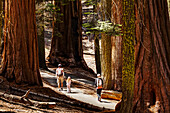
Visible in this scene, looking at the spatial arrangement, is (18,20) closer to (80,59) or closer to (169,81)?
(169,81)

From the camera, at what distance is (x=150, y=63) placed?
7230 mm

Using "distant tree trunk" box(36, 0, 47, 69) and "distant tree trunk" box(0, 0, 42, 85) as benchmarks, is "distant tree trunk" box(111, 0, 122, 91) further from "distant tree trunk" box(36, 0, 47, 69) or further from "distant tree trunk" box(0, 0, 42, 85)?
"distant tree trunk" box(36, 0, 47, 69)

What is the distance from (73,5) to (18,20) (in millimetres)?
12278

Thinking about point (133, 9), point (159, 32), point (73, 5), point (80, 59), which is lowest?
point (80, 59)

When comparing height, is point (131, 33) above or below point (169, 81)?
above

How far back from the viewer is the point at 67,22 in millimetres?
22578

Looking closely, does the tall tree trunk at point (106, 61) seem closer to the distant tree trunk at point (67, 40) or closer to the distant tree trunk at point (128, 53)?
the distant tree trunk at point (128, 53)

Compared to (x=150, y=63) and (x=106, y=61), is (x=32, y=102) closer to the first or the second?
(x=150, y=63)

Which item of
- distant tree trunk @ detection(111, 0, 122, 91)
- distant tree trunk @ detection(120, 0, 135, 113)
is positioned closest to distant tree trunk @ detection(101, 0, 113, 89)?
distant tree trunk @ detection(111, 0, 122, 91)

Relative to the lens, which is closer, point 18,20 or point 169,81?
point 169,81

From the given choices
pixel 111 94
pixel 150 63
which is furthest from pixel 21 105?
pixel 111 94

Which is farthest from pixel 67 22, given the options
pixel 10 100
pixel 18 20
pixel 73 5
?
pixel 10 100

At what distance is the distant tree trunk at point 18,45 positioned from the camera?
10.6 metres

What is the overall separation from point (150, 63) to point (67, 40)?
51.3 feet
